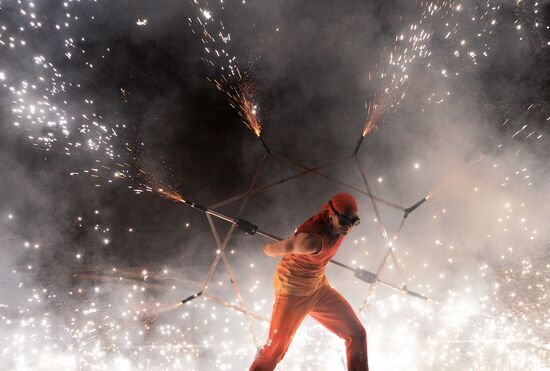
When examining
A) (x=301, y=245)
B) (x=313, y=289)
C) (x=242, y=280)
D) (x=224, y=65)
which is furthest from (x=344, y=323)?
(x=224, y=65)

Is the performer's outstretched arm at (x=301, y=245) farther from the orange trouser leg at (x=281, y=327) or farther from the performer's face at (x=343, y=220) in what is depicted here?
the orange trouser leg at (x=281, y=327)

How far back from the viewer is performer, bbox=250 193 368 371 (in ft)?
9.32

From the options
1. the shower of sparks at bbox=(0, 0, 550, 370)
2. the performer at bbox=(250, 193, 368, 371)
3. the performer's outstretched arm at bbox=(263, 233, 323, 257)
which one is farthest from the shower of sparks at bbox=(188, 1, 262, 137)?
the performer's outstretched arm at bbox=(263, 233, 323, 257)

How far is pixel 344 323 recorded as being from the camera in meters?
3.12

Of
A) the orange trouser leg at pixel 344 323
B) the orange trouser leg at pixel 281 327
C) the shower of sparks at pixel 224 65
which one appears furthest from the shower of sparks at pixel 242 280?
the orange trouser leg at pixel 281 327

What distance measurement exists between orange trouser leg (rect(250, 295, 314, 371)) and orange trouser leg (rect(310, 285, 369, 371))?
16cm

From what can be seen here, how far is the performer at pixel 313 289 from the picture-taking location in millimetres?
2840

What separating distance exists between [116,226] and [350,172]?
403cm

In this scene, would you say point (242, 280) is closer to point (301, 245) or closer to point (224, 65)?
point (301, 245)

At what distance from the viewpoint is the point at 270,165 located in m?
6.25

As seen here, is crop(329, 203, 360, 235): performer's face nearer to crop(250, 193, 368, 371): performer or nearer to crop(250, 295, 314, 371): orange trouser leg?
crop(250, 193, 368, 371): performer

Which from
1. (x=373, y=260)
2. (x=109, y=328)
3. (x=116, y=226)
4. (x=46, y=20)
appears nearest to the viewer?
(x=46, y=20)

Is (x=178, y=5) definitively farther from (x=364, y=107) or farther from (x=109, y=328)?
(x=109, y=328)

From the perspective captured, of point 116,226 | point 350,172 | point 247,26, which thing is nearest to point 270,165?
point 350,172
